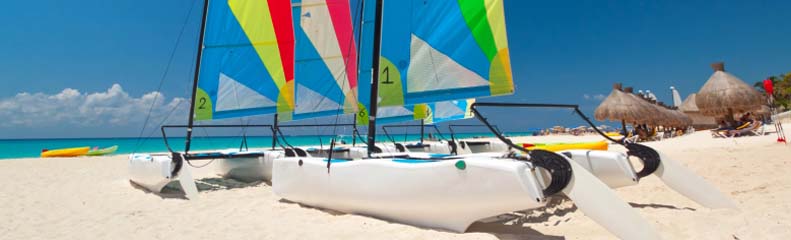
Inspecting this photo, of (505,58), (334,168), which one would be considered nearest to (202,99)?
(334,168)

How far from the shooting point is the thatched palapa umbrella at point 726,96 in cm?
1617

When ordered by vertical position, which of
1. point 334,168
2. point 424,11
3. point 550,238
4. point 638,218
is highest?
point 424,11

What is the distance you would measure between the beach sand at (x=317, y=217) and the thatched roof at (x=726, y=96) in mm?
10951

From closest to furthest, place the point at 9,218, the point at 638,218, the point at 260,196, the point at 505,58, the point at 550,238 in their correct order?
the point at 638,218 → the point at 550,238 → the point at 9,218 → the point at 505,58 → the point at 260,196

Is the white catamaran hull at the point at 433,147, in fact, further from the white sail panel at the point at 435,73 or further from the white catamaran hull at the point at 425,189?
the white catamaran hull at the point at 425,189

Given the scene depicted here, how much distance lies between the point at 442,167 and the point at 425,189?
28cm

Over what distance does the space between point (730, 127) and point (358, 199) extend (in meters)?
16.9

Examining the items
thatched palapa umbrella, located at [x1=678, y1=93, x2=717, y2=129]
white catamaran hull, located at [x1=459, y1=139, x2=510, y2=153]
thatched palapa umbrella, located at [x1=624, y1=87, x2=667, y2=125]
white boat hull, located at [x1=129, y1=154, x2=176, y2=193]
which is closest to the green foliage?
thatched palapa umbrella, located at [x1=678, y1=93, x2=717, y2=129]

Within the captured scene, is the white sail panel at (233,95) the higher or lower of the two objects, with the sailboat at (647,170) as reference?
higher

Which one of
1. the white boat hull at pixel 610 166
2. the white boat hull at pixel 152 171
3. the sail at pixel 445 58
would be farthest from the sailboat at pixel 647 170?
the white boat hull at pixel 152 171

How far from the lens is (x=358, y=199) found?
460 cm

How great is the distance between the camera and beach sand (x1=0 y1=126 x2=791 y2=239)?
383 centimetres

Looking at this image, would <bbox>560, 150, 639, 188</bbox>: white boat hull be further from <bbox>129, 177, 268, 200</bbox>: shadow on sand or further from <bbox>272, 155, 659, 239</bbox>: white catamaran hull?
<bbox>129, 177, 268, 200</bbox>: shadow on sand

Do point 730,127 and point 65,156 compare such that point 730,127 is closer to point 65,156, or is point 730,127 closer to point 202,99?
point 202,99
